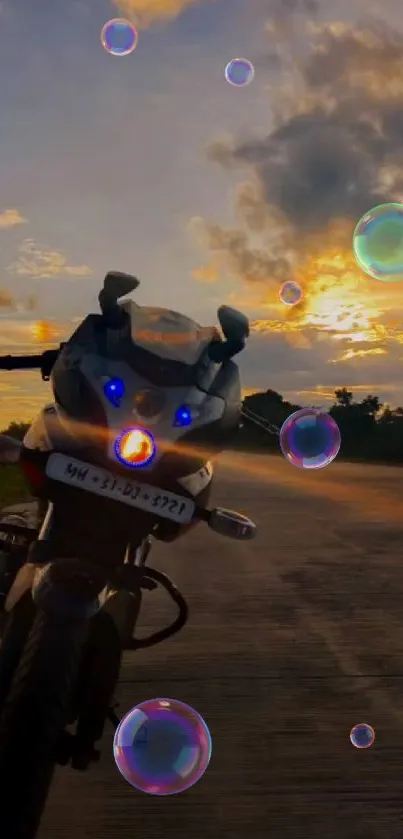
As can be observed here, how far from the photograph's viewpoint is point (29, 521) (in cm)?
401

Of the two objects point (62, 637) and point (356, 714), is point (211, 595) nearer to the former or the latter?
point (356, 714)

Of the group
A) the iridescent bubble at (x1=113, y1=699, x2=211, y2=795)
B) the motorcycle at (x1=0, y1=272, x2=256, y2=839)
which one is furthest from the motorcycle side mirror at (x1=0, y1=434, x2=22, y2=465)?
the iridescent bubble at (x1=113, y1=699, x2=211, y2=795)

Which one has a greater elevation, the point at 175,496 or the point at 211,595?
the point at 175,496

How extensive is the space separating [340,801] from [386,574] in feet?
18.4

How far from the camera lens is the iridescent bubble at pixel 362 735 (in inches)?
184

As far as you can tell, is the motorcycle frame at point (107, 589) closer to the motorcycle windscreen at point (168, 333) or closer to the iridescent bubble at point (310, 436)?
the motorcycle windscreen at point (168, 333)

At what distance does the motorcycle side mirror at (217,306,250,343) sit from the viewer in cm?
345

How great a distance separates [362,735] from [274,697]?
0.65 meters

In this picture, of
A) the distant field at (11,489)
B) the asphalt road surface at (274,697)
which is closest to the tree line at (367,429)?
the distant field at (11,489)

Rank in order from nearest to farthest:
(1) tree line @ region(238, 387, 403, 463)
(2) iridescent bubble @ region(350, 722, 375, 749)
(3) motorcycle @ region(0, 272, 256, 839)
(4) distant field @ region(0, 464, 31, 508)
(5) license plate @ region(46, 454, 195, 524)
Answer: (3) motorcycle @ region(0, 272, 256, 839), (5) license plate @ region(46, 454, 195, 524), (2) iridescent bubble @ region(350, 722, 375, 749), (4) distant field @ region(0, 464, 31, 508), (1) tree line @ region(238, 387, 403, 463)

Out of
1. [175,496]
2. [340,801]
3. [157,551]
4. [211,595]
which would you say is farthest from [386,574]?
[175,496]

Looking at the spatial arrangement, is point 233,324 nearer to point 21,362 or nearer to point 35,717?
point 21,362

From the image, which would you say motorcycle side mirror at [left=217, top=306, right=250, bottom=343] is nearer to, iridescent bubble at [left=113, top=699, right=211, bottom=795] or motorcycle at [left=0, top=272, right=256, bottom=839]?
motorcycle at [left=0, top=272, right=256, bottom=839]

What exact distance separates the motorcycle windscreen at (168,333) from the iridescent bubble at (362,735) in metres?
2.13
